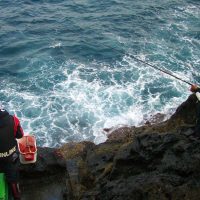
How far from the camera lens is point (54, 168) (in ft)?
33.4

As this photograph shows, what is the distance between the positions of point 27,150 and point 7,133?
1.53m

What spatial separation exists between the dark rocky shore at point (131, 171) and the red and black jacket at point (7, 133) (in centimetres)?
180

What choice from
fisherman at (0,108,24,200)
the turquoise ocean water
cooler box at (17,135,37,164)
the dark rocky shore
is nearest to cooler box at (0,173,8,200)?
fisherman at (0,108,24,200)

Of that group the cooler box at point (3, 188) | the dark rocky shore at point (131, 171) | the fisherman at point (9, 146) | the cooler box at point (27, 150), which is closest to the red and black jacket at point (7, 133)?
the fisherman at point (9, 146)

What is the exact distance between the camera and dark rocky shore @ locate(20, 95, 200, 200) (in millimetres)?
7102

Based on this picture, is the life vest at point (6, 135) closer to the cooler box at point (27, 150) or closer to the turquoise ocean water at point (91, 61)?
the cooler box at point (27, 150)

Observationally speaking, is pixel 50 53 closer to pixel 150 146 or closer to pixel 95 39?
pixel 95 39

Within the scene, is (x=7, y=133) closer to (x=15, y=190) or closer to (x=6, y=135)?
(x=6, y=135)

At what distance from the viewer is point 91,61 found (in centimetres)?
2084

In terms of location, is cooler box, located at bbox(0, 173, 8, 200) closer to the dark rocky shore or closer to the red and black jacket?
the red and black jacket

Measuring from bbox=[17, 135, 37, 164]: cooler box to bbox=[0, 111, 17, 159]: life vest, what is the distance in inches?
47.2

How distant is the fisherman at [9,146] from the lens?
7684 mm

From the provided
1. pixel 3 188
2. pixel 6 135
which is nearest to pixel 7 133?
pixel 6 135

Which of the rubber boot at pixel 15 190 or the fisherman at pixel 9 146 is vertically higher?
the fisherman at pixel 9 146
